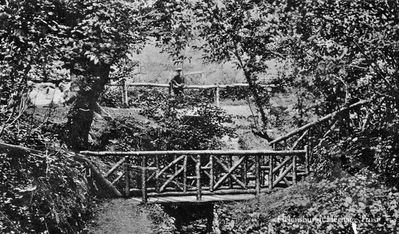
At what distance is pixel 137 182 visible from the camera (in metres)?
11.5

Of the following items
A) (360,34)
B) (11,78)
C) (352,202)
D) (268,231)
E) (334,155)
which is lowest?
(268,231)

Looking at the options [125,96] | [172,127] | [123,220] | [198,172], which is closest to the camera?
[123,220]

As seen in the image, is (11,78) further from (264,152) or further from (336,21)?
(264,152)

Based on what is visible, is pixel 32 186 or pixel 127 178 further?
pixel 127 178

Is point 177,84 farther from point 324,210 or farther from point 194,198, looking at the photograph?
point 324,210

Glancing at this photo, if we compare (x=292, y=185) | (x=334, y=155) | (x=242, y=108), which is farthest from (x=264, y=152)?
(x=242, y=108)

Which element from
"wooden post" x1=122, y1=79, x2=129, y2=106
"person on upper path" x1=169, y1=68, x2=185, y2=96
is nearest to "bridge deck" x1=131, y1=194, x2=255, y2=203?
"person on upper path" x1=169, y1=68, x2=185, y2=96

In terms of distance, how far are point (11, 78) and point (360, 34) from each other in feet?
16.8

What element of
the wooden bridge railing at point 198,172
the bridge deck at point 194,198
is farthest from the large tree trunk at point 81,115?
the bridge deck at point 194,198

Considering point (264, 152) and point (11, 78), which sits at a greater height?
point (11, 78)

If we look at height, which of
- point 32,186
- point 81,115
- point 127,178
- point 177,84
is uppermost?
point 177,84

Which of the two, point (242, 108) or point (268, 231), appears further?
point (242, 108)

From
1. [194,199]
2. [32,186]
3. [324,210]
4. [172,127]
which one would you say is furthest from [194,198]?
A: [32,186]

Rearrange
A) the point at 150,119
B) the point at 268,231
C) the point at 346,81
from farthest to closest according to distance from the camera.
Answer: the point at 150,119 → the point at 268,231 → the point at 346,81
